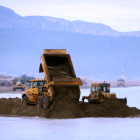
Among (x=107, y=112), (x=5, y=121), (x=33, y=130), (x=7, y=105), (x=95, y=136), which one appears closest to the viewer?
(x=95, y=136)

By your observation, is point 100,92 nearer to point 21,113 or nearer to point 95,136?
point 21,113

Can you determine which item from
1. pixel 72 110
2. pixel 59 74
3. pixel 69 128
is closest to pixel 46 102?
pixel 72 110

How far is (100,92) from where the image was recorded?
1144 inches

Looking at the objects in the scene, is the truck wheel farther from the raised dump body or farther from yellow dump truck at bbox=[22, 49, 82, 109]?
the raised dump body

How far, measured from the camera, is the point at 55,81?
2417 centimetres

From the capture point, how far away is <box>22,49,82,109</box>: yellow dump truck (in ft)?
80.5

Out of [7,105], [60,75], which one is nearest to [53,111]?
[60,75]

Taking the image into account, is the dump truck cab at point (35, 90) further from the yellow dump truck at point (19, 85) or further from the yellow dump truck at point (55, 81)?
the yellow dump truck at point (19, 85)

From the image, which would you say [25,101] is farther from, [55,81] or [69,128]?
[69,128]

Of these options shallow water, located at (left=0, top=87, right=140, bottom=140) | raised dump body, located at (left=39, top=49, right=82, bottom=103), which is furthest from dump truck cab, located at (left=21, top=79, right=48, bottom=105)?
shallow water, located at (left=0, top=87, right=140, bottom=140)

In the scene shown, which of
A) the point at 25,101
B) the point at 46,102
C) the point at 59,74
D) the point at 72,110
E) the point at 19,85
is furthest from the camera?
the point at 19,85

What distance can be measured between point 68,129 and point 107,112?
235 inches

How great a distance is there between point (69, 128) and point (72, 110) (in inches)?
151

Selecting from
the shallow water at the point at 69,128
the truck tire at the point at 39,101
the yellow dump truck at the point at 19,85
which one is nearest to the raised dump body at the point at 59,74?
the truck tire at the point at 39,101
